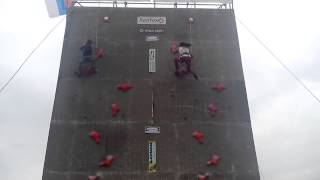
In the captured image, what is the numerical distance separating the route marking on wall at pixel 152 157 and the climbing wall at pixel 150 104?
35 millimetres

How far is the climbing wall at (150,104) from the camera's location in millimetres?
16297

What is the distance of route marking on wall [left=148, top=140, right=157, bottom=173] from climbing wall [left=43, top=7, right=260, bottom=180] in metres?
0.03

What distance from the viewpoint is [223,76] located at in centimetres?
1809

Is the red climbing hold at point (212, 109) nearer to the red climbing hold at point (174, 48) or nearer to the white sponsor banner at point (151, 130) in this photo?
the white sponsor banner at point (151, 130)

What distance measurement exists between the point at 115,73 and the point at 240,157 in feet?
18.2

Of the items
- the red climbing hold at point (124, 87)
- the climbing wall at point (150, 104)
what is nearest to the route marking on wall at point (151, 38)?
the climbing wall at point (150, 104)

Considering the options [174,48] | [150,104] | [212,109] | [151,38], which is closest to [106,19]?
[151,38]

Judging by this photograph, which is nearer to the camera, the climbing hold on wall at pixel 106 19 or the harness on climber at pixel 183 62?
the harness on climber at pixel 183 62

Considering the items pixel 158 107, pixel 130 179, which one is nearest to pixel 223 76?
pixel 158 107

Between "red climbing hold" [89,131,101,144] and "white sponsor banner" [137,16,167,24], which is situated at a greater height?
"white sponsor banner" [137,16,167,24]

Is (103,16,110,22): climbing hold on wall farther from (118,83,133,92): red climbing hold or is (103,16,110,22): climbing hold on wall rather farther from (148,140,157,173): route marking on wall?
(148,140,157,173): route marking on wall

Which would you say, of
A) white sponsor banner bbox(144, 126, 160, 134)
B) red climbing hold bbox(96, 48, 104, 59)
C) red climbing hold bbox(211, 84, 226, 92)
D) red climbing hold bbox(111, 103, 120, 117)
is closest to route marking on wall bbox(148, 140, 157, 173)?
white sponsor banner bbox(144, 126, 160, 134)

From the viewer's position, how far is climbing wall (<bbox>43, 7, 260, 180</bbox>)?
16297mm

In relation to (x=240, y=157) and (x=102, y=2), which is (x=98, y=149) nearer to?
(x=240, y=157)
